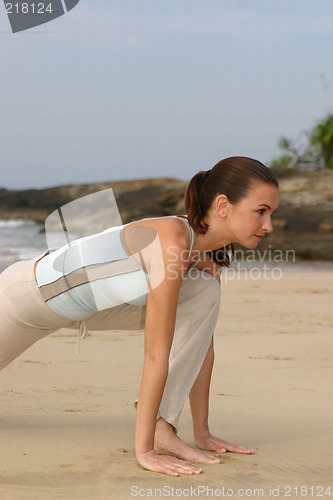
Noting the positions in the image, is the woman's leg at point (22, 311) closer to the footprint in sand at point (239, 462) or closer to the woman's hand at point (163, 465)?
the woman's hand at point (163, 465)

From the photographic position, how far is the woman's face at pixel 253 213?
2.47m

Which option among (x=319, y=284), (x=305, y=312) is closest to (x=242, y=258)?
(x=319, y=284)

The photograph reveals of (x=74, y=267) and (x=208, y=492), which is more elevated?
(x=74, y=267)

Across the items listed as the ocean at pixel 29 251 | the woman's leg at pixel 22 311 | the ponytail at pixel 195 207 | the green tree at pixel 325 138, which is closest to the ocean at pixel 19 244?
the ocean at pixel 29 251

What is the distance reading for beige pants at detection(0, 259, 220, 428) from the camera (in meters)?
2.61

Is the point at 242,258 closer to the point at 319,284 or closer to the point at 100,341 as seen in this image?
the point at 319,284

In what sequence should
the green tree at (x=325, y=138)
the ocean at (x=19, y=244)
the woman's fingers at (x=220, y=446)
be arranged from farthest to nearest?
the green tree at (x=325, y=138) → the ocean at (x=19, y=244) → the woman's fingers at (x=220, y=446)

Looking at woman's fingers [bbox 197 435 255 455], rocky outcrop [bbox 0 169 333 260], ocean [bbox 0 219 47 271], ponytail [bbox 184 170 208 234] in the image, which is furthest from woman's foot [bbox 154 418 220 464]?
rocky outcrop [bbox 0 169 333 260]

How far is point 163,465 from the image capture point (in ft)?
8.11

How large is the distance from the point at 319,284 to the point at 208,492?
5997 millimetres

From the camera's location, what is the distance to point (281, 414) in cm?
331

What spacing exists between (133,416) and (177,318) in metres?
0.79

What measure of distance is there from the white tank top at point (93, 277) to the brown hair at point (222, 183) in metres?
0.05

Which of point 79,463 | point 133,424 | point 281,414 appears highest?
point 79,463
